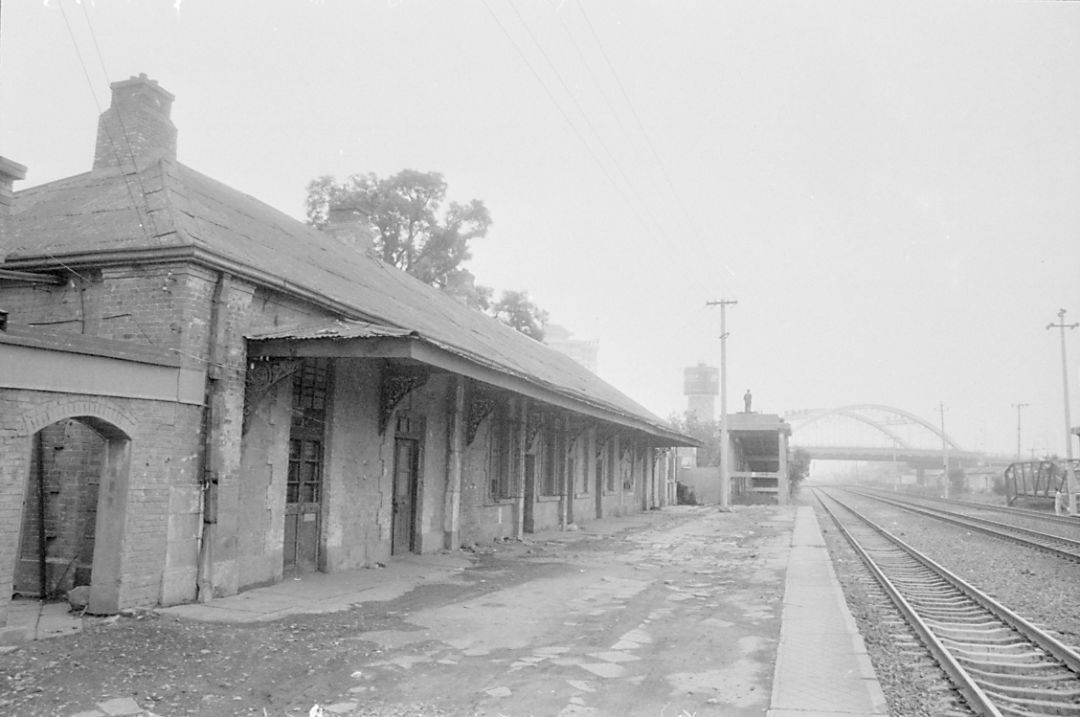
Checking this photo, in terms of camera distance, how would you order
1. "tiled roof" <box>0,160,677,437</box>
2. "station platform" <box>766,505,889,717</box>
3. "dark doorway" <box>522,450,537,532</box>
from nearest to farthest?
"station platform" <box>766,505,889,717</box>, "tiled roof" <box>0,160,677,437</box>, "dark doorway" <box>522,450,537,532</box>

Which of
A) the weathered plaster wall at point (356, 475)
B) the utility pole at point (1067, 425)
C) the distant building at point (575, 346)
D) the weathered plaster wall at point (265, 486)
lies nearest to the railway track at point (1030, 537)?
the utility pole at point (1067, 425)

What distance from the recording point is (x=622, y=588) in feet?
35.3

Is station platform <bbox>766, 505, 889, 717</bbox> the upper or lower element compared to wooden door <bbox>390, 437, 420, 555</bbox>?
lower

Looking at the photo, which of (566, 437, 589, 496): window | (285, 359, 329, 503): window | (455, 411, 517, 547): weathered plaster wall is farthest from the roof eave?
(566, 437, 589, 496): window

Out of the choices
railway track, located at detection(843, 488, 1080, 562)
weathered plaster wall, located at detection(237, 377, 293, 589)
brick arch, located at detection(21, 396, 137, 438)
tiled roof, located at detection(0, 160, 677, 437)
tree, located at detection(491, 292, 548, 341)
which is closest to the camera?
brick arch, located at detection(21, 396, 137, 438)

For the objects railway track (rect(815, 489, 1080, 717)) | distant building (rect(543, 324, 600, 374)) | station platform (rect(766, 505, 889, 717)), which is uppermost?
distant building (rect(543, 324, 600, 374))

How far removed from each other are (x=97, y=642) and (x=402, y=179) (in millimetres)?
28536

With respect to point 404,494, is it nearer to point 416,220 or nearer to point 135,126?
point 135,126

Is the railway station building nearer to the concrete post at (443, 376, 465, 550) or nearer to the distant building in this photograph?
the concrete post at (443, 376, 465, 550)

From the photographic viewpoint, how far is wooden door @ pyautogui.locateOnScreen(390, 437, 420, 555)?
42.7ft

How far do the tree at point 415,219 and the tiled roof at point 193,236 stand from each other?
1824cm

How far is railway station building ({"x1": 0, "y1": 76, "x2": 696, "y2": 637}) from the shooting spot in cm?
782

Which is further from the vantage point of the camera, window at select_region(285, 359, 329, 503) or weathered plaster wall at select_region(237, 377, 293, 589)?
window at select_region(285, 359, 329, 503)

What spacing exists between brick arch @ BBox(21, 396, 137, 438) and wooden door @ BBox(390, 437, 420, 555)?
17.2 ft
